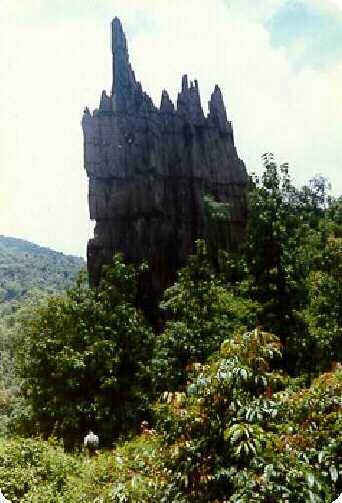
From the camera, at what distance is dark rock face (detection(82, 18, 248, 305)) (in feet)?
87.6

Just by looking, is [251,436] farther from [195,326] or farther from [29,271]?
Result: [29,271]

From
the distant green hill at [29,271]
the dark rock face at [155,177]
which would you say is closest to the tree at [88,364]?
the dark rock face at [155,177]

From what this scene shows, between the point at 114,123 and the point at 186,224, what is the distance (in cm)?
643

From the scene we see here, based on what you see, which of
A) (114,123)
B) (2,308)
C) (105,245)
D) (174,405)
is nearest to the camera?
(174,405)

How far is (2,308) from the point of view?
85625 mm

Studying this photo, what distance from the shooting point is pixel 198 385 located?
499cm

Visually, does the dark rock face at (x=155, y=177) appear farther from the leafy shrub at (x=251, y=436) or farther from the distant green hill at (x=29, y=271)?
the distant green hill at (x=29, y=271)

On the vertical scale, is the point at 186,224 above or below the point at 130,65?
below

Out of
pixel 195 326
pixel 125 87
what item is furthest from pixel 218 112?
pixel 195 326

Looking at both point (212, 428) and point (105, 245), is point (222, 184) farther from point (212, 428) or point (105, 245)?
point (212, 428)

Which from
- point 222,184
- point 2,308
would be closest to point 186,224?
point 222,184

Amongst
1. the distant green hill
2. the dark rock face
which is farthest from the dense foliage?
the distant green hill

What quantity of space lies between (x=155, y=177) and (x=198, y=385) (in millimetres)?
24198

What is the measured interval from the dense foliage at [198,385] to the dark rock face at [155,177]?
232 inches
